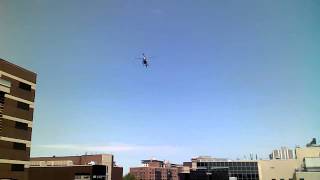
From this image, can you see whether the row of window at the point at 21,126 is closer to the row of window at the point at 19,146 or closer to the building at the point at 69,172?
the row of window at the point at 19,146

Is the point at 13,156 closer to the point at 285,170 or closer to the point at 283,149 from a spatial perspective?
the point at 285,170

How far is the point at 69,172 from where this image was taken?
99562 millimetres

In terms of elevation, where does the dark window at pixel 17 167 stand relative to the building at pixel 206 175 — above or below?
above

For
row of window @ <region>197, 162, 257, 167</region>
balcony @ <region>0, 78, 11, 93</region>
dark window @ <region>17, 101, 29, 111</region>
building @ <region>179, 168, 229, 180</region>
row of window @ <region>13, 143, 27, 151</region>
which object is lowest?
building @ <region>179, 168, 229, 180</region>

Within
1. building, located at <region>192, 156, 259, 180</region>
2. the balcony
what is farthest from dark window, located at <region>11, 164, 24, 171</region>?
building, located at <region>192, 156, 259, 180</region>

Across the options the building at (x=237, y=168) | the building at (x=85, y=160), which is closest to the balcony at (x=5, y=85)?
the building at (x=85, y=160)

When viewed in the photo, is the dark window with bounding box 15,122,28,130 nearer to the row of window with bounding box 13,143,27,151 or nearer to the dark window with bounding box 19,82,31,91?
the row of window with bounding box 13,143,27,151

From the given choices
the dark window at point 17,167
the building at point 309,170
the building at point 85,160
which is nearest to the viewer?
the dark window at point 17,167

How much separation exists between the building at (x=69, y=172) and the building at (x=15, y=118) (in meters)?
33.8

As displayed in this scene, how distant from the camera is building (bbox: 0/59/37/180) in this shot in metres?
60.6

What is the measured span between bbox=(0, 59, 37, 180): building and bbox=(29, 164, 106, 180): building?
33802 millimetres

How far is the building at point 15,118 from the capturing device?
2386 inches

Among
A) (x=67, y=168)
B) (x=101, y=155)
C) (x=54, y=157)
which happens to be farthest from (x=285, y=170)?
(x=54, y=157)

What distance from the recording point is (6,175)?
6059 cm
